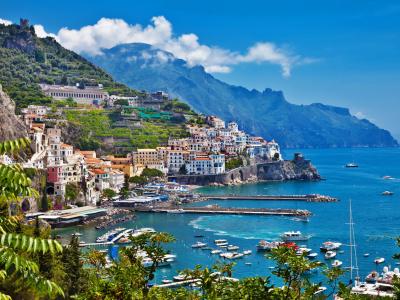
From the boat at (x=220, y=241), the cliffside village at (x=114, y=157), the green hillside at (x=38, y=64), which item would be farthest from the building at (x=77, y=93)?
the boat at (x=220, y=241)

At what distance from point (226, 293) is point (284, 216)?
45.3m

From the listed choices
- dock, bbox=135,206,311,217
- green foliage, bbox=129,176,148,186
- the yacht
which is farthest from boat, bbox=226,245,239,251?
green foliage, bbox=129,176,148,186

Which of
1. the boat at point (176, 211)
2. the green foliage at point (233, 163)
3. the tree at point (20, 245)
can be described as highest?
the green foliage at point (233, 163)

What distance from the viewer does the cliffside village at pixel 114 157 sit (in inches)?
2251

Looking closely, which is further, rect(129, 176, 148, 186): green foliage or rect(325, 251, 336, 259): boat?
rect(129, 176, 148, 186): green foliage

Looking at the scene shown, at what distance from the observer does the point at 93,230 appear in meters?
46.0

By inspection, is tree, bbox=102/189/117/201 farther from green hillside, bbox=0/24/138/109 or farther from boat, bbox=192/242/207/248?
green hillside, bbox=0/24/138/109

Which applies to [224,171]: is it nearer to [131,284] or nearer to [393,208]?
[393,208]

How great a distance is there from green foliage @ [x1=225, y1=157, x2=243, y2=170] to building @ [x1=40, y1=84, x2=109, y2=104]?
27.7 m

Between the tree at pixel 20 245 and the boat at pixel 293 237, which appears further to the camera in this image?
the boat at pixel 293 237

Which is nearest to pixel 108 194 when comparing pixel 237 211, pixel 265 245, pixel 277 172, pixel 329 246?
pixel 237 211

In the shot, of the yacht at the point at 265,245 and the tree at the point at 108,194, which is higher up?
the tree at the point at 108,194

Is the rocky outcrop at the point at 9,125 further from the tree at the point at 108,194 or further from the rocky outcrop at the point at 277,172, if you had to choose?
the rocky outcrop at the point at 277,172

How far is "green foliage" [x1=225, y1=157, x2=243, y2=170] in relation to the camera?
286 ft
